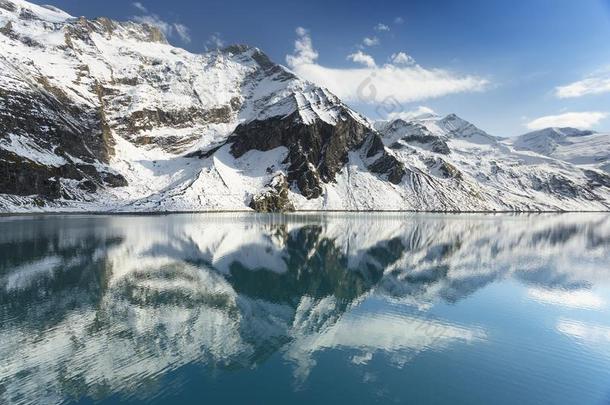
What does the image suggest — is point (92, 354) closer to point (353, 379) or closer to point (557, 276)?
point (353, 379)

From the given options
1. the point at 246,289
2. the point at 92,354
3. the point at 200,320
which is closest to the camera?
the point at 92,354

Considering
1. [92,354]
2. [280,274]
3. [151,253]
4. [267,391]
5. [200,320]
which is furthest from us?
[151,253]

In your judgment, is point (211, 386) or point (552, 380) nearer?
point (211, 386)

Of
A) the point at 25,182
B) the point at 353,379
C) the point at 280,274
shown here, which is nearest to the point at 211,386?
the point at 353,379

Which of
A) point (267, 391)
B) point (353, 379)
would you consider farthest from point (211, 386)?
point (353, 379)

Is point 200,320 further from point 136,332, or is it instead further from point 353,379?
point 353,379

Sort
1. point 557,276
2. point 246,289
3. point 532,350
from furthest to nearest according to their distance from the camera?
point 557,276 → point 246,289 → point 532,350
